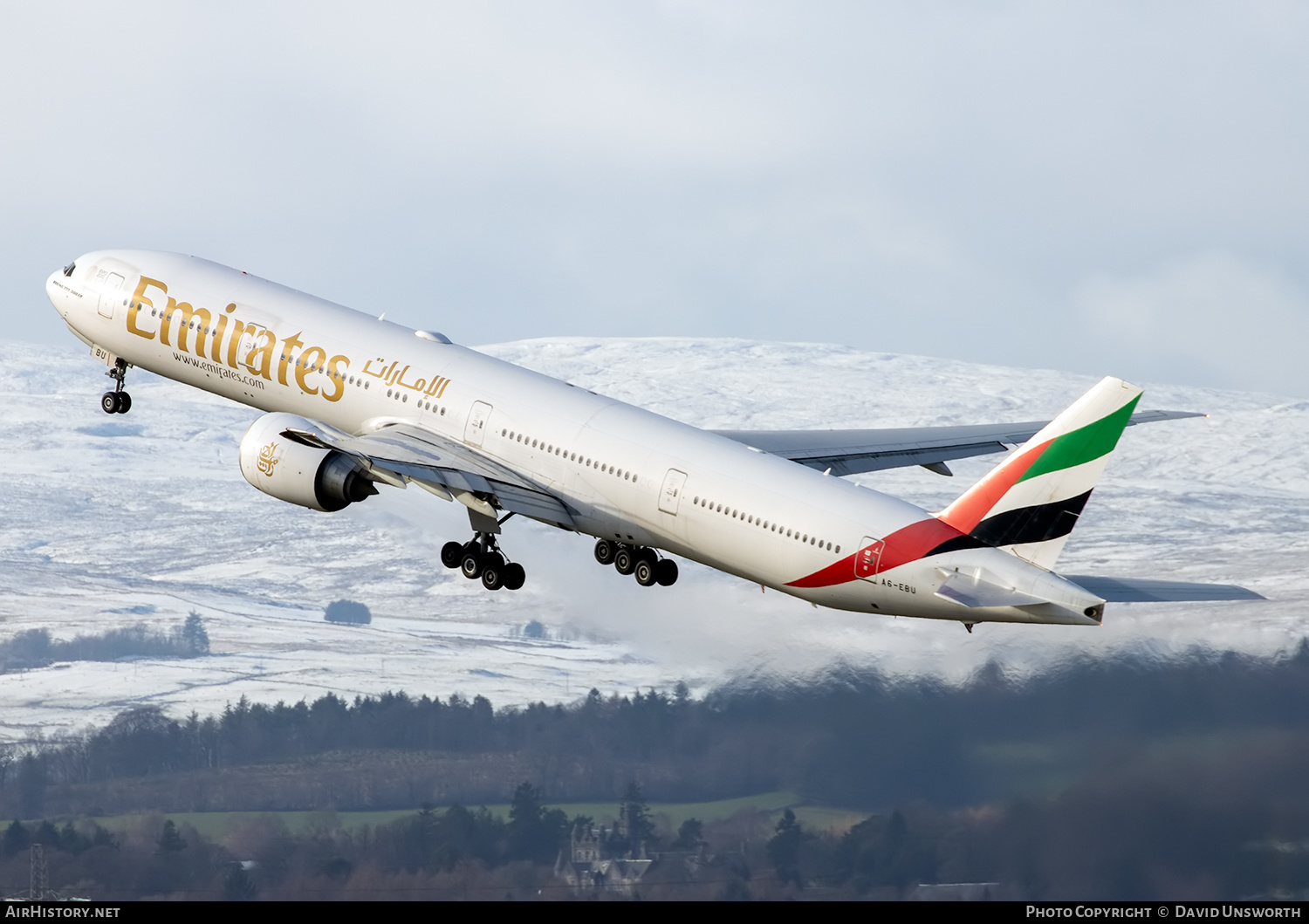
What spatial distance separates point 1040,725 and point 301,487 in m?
26.7

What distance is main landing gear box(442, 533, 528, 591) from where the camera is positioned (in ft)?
167

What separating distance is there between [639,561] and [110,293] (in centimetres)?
1878

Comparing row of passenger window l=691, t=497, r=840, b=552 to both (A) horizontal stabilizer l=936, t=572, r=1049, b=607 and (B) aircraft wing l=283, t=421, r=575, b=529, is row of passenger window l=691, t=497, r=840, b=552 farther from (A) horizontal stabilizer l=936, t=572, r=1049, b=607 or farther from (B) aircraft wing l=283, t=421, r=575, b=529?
(B) aircraft wing l=283, t=421, r=575, b=529

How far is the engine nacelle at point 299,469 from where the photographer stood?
1917 inches

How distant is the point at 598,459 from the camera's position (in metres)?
47.8

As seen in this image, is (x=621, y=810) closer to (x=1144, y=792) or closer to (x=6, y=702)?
(x=1144, y=792)

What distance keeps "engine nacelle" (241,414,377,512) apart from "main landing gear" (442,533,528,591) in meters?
3.54

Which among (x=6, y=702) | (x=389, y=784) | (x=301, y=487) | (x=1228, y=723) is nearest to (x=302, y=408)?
(x=301, y=487)

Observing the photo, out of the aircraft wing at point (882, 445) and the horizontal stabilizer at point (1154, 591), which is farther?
the aircraft wing at point (882, 445)

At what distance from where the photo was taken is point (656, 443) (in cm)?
4709

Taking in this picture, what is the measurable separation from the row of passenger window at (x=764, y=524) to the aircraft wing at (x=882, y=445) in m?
8.15

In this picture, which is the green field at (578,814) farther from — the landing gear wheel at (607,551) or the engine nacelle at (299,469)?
the engine nacelle at (299,469)

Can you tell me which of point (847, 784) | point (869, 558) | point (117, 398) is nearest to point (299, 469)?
point (869, 558)

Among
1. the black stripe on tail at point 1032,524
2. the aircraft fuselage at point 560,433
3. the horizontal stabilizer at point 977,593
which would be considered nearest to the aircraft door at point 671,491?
the aircraft fuselage at point 560,433
